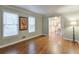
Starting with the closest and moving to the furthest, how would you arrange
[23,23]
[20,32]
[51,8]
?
[51,8] → [20,32] → [23,23]

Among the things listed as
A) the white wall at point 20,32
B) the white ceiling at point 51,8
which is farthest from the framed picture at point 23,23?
the white ceiling at point 51,8

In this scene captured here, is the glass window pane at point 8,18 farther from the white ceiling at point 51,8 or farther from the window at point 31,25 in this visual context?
the window at point 31,25

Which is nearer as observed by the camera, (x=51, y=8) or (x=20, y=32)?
(x=51, y=8)

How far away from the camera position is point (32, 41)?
3.64m

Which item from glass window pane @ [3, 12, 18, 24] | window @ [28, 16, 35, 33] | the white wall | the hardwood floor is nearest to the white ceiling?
the white wall

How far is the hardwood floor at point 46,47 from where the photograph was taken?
331 centimetres

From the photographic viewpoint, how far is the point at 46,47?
3479mm

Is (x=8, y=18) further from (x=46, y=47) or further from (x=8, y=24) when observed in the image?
(x=46, y=47)

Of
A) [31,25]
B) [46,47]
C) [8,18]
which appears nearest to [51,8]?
[31,25]

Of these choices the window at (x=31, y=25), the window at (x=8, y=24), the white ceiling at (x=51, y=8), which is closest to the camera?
the white ceiling at (x=51, y=8)

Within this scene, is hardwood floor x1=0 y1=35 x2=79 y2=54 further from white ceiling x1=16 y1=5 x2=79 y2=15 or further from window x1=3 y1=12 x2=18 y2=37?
white ceiling x1=16 y1=5 x2=79 y2=15
